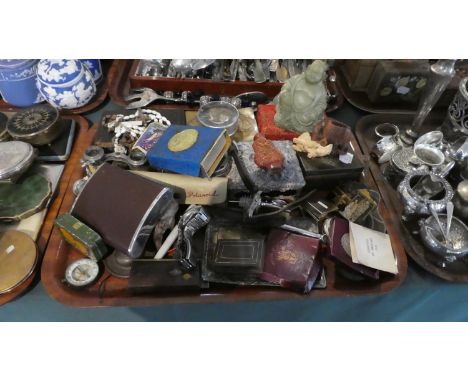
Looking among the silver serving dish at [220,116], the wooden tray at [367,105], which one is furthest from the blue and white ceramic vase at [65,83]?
the wooden tray at [367,105]

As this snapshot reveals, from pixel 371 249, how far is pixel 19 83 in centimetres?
137

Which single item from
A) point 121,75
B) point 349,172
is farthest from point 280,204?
point 121,75

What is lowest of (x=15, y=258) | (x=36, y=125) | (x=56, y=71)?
(x=15, y=258)

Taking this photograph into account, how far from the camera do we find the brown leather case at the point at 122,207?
3.04ft

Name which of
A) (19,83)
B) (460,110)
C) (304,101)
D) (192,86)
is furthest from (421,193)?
(19,83)

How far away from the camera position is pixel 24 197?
3.55 feet

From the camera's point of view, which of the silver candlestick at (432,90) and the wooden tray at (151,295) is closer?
the wooden tray at (151,295)

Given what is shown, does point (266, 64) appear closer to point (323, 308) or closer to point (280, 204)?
point (280, 204)

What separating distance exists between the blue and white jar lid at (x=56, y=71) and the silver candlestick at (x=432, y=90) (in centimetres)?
129

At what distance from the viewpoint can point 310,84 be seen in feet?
3.63

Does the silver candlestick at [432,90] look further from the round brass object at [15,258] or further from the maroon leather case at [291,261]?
the round brass object at [15,258]

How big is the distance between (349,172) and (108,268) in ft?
2.57

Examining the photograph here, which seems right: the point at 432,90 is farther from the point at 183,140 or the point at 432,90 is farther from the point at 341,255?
the point at 183,140

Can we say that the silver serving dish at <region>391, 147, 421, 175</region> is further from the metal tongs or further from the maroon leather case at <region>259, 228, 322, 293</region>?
the metal tongs
